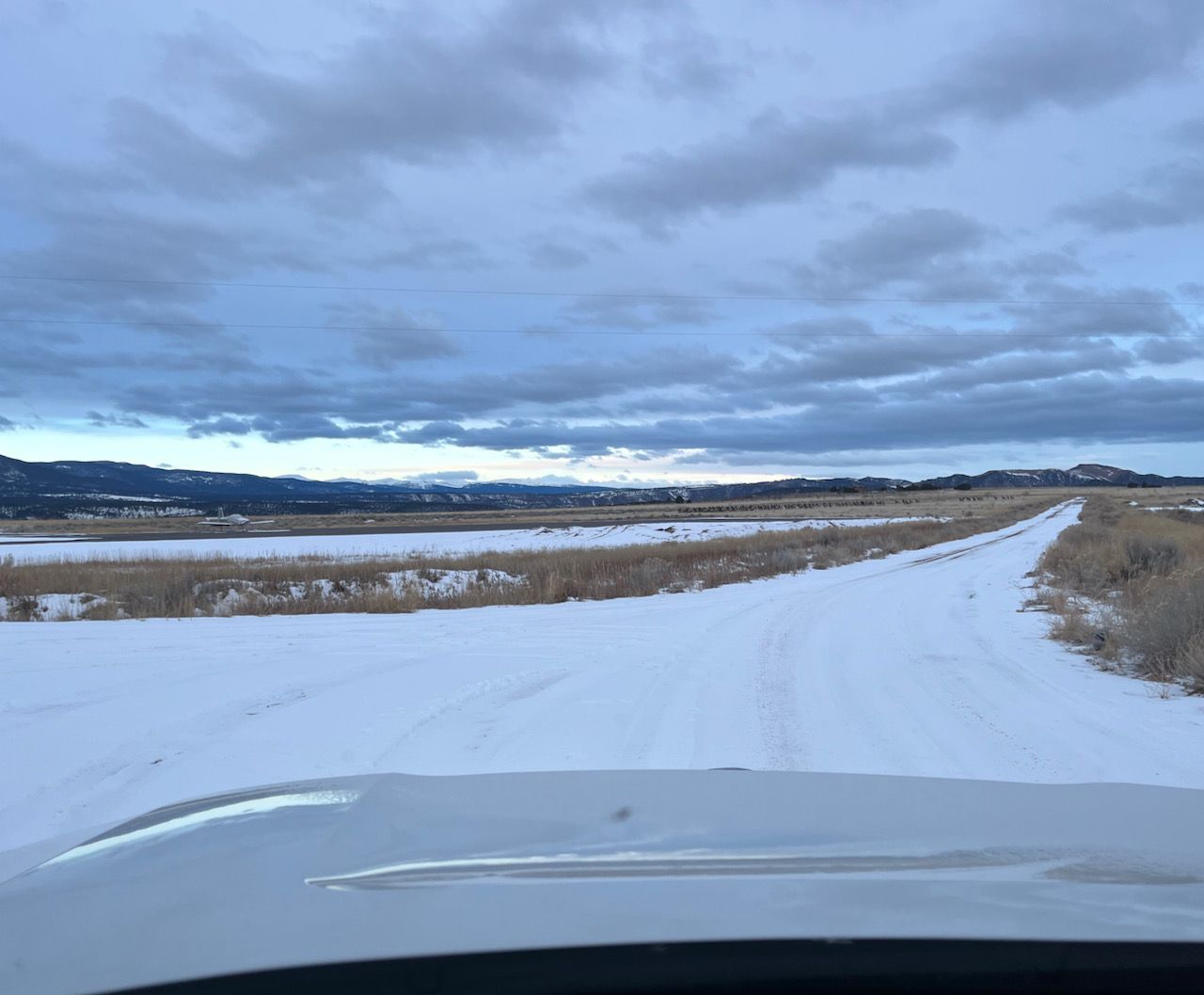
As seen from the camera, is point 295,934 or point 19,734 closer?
point 295,934


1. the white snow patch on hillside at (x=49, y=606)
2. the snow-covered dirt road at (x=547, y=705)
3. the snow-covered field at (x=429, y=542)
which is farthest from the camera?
the snow-covered field at (x=429, y=542)

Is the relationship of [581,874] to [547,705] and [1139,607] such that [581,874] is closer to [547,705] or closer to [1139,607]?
[547,705]

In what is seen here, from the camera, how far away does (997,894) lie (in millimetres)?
2312

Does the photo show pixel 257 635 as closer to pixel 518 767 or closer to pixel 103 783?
pixel 103 783

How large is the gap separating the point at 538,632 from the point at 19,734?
7.09m

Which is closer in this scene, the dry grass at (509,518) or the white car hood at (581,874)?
the white car hood at (581,874)

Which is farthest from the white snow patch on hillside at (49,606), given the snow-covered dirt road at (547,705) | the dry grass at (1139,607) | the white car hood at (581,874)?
the dry grass at (1139,607)

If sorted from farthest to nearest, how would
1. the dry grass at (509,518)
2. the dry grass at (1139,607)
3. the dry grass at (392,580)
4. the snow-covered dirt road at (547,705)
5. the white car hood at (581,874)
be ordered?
the dry grass at (509,518)
the dry grass at (392,580)
the dry grass at (1139,607)
the snow-covered dirt road at (547,705)
the white car hood at (581,874)

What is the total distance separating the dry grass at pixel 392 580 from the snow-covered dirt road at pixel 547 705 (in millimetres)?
3657

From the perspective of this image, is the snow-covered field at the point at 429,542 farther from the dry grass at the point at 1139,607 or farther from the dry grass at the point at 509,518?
the dry grass at the point at 1139,607

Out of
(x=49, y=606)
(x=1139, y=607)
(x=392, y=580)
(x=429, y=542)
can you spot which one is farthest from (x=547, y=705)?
(x=429, y=542)

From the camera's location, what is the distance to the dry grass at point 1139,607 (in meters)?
9.89

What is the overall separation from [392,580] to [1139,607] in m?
17.6

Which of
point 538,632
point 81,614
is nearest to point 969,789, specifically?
point 538,632
